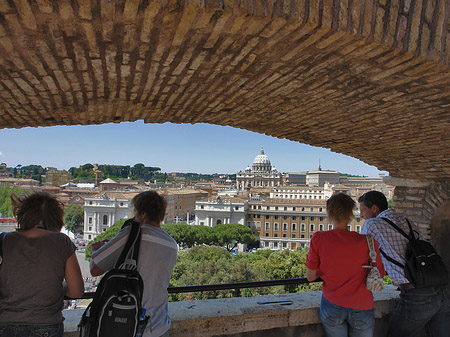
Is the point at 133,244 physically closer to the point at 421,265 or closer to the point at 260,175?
the point at 421,265

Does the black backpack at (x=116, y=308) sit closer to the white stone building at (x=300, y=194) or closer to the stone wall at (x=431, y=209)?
the stone wall at (x=431, y=209)

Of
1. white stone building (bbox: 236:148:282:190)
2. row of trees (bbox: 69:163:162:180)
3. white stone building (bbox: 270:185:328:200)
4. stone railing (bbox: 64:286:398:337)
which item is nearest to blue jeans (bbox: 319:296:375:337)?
stone railing (bbox: 64:286:398:337)

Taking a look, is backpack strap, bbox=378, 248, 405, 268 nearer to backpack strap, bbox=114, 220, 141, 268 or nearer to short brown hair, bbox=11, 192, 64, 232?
backpack strap, bbox=114, 220, 141, 268

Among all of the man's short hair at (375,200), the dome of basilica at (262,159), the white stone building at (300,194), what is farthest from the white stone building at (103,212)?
the dome of basilica at (262,159)

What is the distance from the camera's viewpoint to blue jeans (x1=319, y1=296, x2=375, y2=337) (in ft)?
6.91

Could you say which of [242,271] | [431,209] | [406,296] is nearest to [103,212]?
[242,271]

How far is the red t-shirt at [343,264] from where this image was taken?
2051 mm

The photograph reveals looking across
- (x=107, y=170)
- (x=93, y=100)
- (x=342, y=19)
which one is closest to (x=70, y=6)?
(x=342, y=19)

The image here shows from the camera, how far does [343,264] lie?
2.06 m

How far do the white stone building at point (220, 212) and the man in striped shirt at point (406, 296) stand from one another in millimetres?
49963

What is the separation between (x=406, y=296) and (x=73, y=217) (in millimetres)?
54785

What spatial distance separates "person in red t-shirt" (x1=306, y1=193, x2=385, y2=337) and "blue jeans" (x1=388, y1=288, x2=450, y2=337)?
40cm

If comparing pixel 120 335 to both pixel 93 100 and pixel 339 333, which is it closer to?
pixel 339 333

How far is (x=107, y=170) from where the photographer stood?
104 m
